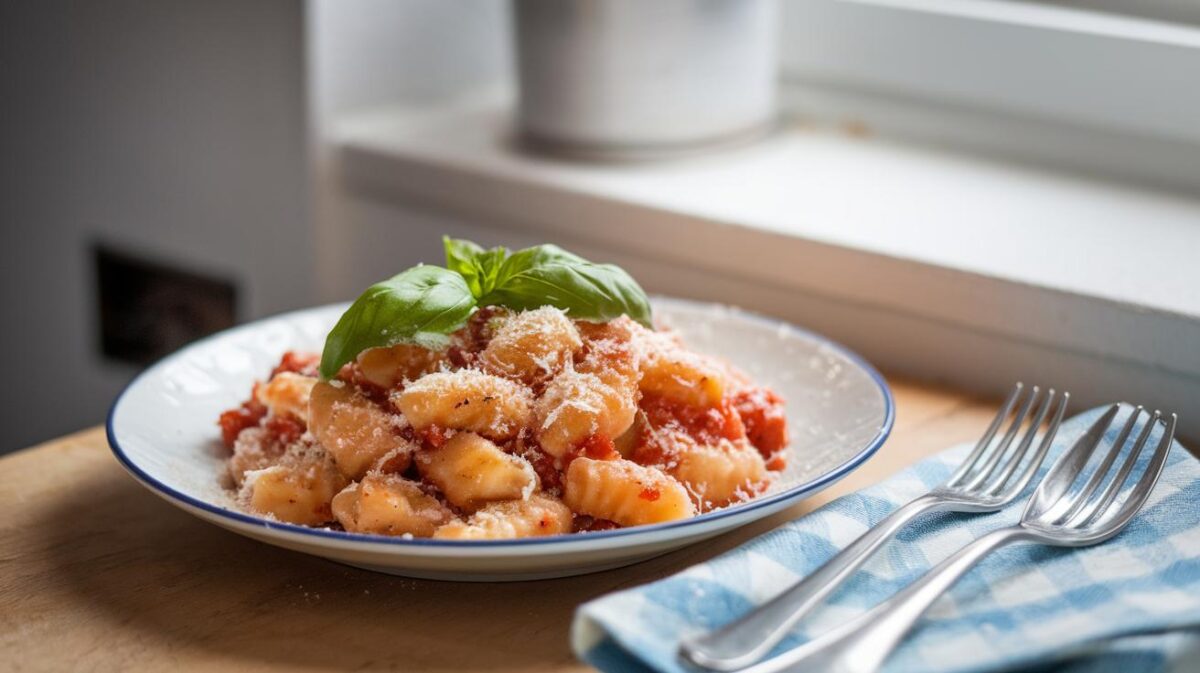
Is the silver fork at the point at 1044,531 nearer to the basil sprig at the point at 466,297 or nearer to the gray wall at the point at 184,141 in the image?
the basil sprig at the point at 466,297

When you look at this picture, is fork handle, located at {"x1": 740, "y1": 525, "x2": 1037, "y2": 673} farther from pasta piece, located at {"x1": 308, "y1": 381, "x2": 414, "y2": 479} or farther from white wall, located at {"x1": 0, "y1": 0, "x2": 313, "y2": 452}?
white wall, located at {"x1": 0, "y1": 0, "x2": 313, "y2": 452}

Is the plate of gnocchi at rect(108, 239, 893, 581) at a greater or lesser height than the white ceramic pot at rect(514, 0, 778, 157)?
lesser

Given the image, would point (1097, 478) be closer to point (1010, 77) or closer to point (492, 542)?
point (492, 542)

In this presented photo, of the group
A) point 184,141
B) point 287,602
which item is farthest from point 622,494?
point 184,141

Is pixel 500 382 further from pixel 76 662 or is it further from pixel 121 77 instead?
pixel 121 77

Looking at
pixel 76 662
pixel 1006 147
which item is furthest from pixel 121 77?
pixel 76 662

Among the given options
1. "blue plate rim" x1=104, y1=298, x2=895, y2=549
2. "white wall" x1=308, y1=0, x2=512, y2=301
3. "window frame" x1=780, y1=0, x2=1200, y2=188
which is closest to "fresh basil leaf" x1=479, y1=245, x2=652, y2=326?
"blue plate rim" x1=104, y1=298, x2=895, y2=549
